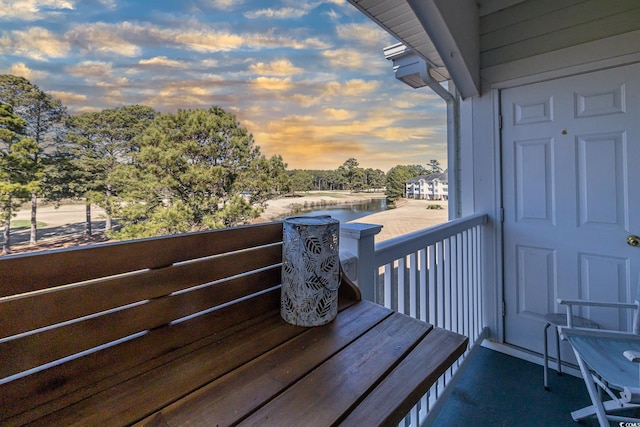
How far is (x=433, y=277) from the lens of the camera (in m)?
1.72

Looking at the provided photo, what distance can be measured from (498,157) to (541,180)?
341 mm

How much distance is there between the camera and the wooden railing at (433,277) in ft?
4.22

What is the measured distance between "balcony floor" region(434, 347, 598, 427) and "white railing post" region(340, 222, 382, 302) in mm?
1174

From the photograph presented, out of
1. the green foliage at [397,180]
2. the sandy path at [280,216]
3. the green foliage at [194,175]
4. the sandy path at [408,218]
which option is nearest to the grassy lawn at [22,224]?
the sandy path at [280,216]

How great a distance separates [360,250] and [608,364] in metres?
1.42

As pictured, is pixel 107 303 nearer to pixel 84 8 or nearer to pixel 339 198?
pixel 339 198

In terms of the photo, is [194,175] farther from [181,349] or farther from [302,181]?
[181,349]

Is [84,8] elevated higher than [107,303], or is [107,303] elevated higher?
[84,8]

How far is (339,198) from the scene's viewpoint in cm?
198

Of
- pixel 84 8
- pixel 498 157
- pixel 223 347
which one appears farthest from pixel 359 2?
pixel 84 8

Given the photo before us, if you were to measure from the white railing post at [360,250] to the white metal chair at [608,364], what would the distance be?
3.77 ft

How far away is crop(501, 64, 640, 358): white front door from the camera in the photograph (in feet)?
6.00

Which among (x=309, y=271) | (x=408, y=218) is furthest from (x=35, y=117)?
(x=408, y=218)

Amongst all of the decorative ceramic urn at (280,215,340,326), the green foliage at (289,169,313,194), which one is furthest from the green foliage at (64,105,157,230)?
the decorative ceramic urn at (280,215,340,326)
